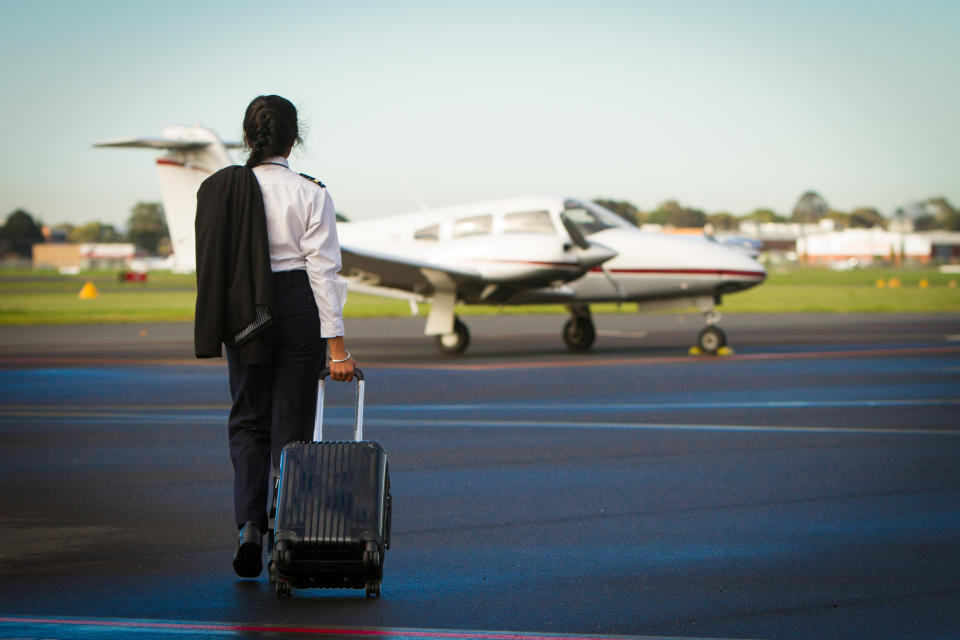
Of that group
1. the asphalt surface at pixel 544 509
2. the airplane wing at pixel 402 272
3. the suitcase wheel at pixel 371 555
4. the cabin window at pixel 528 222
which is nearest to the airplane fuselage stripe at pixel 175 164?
the airplane wing at pixel 402 272

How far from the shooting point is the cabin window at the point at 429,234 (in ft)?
64.9

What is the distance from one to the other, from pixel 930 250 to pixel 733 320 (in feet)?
532

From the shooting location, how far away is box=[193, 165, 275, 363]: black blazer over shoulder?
4.80 meters

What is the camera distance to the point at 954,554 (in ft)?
18.0

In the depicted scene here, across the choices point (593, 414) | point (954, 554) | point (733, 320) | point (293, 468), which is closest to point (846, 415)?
point (593, 414)

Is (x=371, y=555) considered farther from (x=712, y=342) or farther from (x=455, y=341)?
(x=455, y=341)

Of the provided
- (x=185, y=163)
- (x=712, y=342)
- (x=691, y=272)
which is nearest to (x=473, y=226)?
(x=691, y=272)

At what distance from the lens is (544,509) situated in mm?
6684

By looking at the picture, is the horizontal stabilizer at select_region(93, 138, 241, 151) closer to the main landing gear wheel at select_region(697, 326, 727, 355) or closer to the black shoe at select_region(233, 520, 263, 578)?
the main landing gear wheel at select_region(697, 326, 727, 355)

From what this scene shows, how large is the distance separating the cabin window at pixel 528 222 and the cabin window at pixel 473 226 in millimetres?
309

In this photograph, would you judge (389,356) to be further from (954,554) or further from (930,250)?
(930,250)

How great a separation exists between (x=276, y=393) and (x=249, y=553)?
665 mm

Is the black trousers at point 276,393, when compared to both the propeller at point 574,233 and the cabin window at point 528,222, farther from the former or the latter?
the cabin window at point 528,222

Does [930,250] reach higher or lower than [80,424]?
higher
